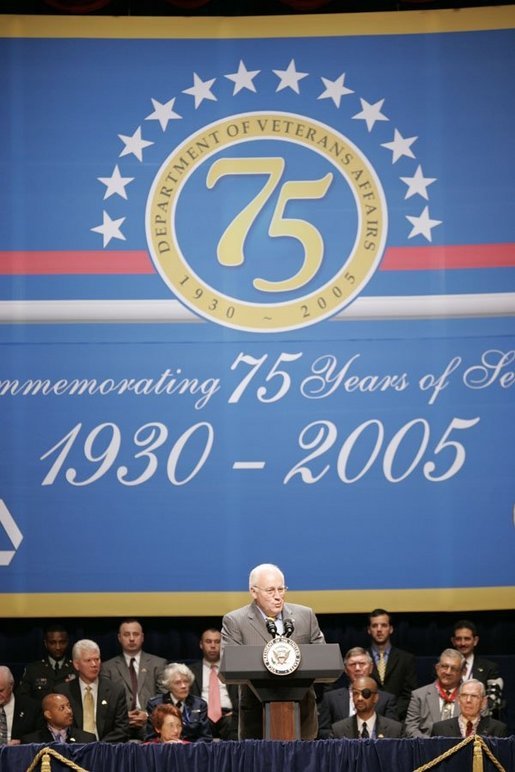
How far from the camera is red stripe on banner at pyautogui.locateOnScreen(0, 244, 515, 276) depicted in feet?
24.6

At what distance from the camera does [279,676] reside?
422 centimetres

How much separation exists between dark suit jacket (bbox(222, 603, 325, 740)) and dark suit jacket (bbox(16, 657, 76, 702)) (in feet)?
8.10

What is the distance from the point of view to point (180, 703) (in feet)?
21.7

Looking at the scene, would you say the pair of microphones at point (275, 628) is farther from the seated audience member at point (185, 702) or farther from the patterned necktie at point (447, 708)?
the patterned necktie at point (447, 708)

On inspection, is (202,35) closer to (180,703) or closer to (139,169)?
(139,169)

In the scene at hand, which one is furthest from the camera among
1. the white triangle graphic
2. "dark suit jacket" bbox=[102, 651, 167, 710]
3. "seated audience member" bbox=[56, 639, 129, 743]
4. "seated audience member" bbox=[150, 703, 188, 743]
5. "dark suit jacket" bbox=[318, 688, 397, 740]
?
the white triangle graphic

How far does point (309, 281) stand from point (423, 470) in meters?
1.10

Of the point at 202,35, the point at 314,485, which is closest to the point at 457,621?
the point at 314,485

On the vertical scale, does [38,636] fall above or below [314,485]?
below

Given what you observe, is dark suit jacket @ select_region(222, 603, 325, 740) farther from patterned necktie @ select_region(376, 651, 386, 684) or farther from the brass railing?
patterned necktie @ select_region(376, 651, 386, 684)

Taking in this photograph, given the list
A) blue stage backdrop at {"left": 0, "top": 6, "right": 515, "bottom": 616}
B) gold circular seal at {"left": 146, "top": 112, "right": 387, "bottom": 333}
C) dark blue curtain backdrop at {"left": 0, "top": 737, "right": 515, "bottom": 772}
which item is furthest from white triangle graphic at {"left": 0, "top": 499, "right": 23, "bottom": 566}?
dark blue curtain backdrop at {"left": 0, "top": 737, "right": 515, "bottom": 772}

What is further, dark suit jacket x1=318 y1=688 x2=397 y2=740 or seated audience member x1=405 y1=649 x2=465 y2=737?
dark suit jacket x1=318 y1=688 x2=397 y2=740

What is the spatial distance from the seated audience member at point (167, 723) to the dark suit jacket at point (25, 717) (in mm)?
1001

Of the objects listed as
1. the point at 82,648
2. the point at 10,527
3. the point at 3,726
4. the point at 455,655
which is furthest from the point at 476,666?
the point at 10,527
